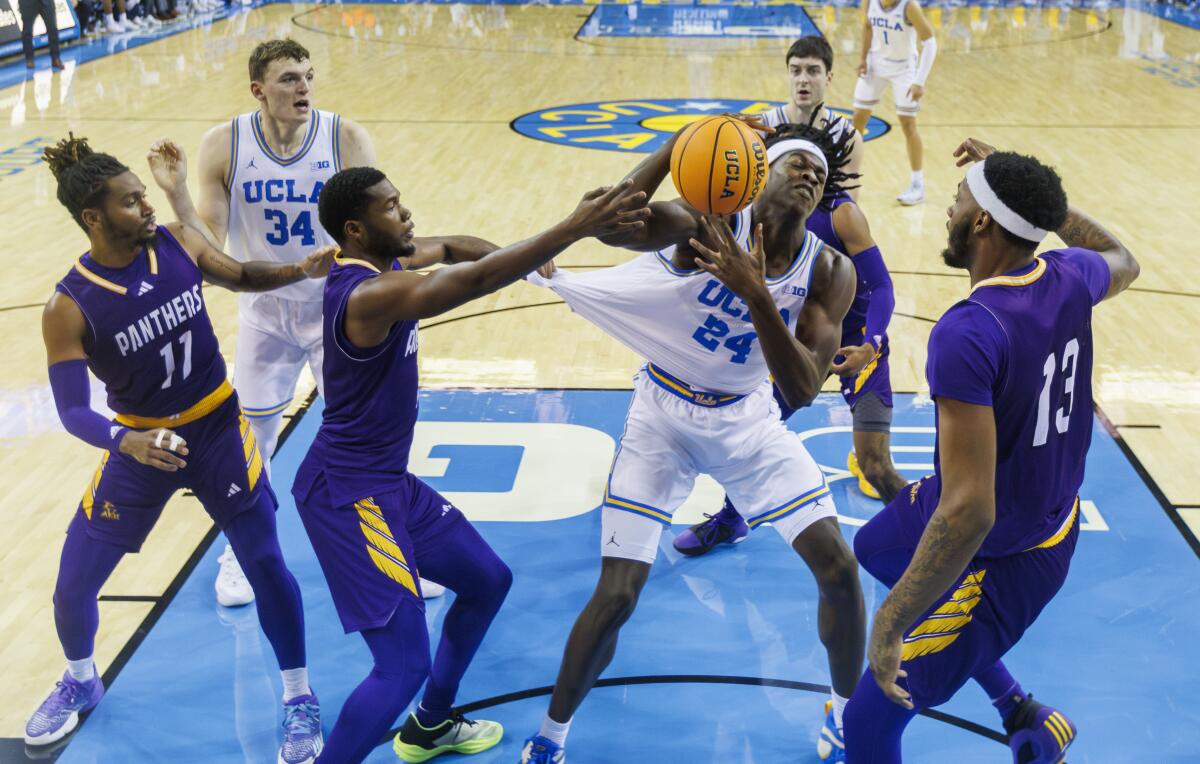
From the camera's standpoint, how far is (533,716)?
14.1 feet

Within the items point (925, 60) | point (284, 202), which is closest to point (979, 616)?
point (284, 202)

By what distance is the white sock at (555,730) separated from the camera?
12.8ft

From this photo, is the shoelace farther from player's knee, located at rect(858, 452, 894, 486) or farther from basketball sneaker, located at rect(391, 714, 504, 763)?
basketball sneaker, located at rect(391, 714, 504, 763)

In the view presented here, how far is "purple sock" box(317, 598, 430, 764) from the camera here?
11.6 ft

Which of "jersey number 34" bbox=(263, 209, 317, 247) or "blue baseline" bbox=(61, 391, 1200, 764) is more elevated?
"jersey number 34" bbox=(263, 209, 317, 247)

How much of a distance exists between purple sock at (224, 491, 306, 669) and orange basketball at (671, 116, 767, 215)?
5.82 feet

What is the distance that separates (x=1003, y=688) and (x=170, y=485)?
2.75 meters

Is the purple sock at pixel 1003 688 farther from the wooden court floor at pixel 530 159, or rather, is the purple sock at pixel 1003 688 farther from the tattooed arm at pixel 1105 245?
the wooden court floor at pixel 530 159

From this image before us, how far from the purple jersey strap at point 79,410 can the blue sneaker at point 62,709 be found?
3.30ft

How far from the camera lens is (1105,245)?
11.8ft

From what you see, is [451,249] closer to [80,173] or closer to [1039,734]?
[80,173]

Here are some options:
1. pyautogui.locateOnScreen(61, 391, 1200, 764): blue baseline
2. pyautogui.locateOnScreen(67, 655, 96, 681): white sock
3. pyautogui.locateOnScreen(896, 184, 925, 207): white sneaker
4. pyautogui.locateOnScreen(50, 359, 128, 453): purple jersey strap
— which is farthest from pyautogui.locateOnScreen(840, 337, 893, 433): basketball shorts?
pyautogui.locateOnScreen(896, 184, 925, 207): white sneaker

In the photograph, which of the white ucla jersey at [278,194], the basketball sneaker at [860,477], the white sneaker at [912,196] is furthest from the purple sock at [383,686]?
the white sneaker at [912,196]

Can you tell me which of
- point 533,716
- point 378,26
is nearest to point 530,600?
point 533,716
